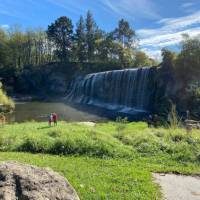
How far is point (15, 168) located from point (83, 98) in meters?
57.2

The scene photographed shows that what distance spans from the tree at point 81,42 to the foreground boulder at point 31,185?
81.8 metres

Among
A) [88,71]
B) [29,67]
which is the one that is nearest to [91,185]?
[88,71]

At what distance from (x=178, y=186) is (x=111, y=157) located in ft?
11.0

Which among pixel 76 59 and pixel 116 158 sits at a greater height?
pixel 76 59

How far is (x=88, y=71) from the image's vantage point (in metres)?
80.2

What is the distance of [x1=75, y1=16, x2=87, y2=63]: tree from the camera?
3406 inches

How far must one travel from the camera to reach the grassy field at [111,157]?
8.26m

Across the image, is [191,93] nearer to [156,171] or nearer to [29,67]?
[156,171]

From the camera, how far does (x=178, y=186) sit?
886cm

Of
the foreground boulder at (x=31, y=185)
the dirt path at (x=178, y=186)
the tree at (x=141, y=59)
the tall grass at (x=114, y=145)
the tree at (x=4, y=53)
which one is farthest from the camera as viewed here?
the tree at (x=4, y=53)

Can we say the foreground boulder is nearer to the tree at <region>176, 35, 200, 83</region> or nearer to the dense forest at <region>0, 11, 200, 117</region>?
the tree at <region>176, 35, 200, 83</region>

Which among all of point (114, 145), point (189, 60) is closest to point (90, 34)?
point (189, 60)

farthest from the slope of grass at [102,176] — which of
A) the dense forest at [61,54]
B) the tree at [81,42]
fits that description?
the tree at [81,42]

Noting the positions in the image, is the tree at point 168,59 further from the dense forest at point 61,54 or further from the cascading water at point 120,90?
the dense forest at point 61,54
